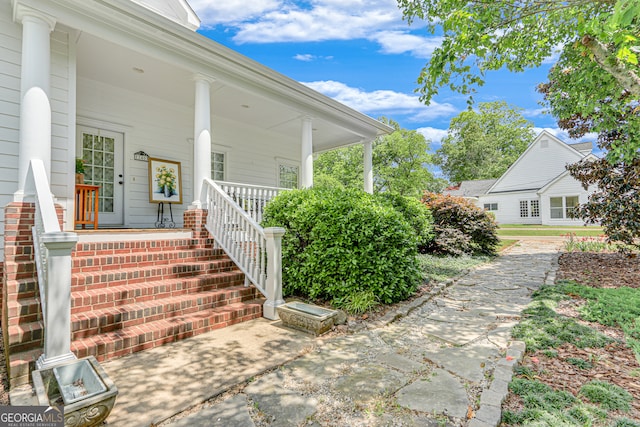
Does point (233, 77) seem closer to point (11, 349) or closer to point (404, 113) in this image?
point (11, 349)

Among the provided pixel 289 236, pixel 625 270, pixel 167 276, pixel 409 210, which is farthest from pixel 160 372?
pixel 625 270

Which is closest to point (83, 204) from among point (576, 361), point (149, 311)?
point (149, 311)

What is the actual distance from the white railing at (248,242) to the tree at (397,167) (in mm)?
11068

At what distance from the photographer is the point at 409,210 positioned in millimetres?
6973

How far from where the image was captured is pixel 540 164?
21734 mm

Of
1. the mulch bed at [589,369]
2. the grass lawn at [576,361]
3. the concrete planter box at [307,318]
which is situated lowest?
the mulch bed at [589,369]

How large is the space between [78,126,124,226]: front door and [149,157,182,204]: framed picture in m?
0.55

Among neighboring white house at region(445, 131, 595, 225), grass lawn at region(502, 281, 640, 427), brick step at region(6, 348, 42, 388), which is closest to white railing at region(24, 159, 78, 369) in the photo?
brick step at region(6, 348, 42, 388)

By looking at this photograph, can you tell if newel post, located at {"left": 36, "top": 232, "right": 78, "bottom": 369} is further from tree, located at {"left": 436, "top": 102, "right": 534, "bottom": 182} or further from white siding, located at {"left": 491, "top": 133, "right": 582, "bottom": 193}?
tree, located at {"left": 436, "top": 102, "right": 534, "bottom": 182}

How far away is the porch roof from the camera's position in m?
4.14

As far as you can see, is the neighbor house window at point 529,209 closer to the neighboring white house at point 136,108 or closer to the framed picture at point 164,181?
the neighboring white house at point 136,108

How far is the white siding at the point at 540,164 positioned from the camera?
20812mm

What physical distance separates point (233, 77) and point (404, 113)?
24.2 m

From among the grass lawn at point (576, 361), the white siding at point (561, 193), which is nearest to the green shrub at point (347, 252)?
the grass lawn at point (576, 361)
